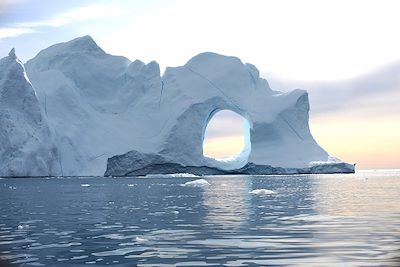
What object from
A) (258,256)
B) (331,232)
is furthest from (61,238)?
(331,232)

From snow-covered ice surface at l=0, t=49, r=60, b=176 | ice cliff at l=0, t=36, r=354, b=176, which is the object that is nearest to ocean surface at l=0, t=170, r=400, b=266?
snow-covered ice surface at l=0, t=49, r=60, b=176

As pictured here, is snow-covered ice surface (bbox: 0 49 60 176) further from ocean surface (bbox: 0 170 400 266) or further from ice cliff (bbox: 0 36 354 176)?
ocean surface (bbox: 0 170 400 266)

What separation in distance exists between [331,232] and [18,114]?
4718cm

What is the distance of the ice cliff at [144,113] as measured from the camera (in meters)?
60.2

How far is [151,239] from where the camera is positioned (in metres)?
12.0

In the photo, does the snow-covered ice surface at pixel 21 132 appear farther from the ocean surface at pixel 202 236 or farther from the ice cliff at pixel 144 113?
the ocean surface at pixel 202 236

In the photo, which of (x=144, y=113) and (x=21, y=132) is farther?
(x=144, y=113)

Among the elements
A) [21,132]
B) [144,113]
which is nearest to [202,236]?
[21,132]

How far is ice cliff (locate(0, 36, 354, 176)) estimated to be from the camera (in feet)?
198

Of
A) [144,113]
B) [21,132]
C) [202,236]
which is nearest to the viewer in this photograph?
[202,236]

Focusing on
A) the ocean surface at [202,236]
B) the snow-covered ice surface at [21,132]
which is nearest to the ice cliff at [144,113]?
the snow-covered ice surface at [21,132]

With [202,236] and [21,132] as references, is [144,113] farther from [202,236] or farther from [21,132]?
[202,236]

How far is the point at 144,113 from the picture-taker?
6875 cm

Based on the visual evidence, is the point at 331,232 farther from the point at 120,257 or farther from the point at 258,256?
the point at 120,257
